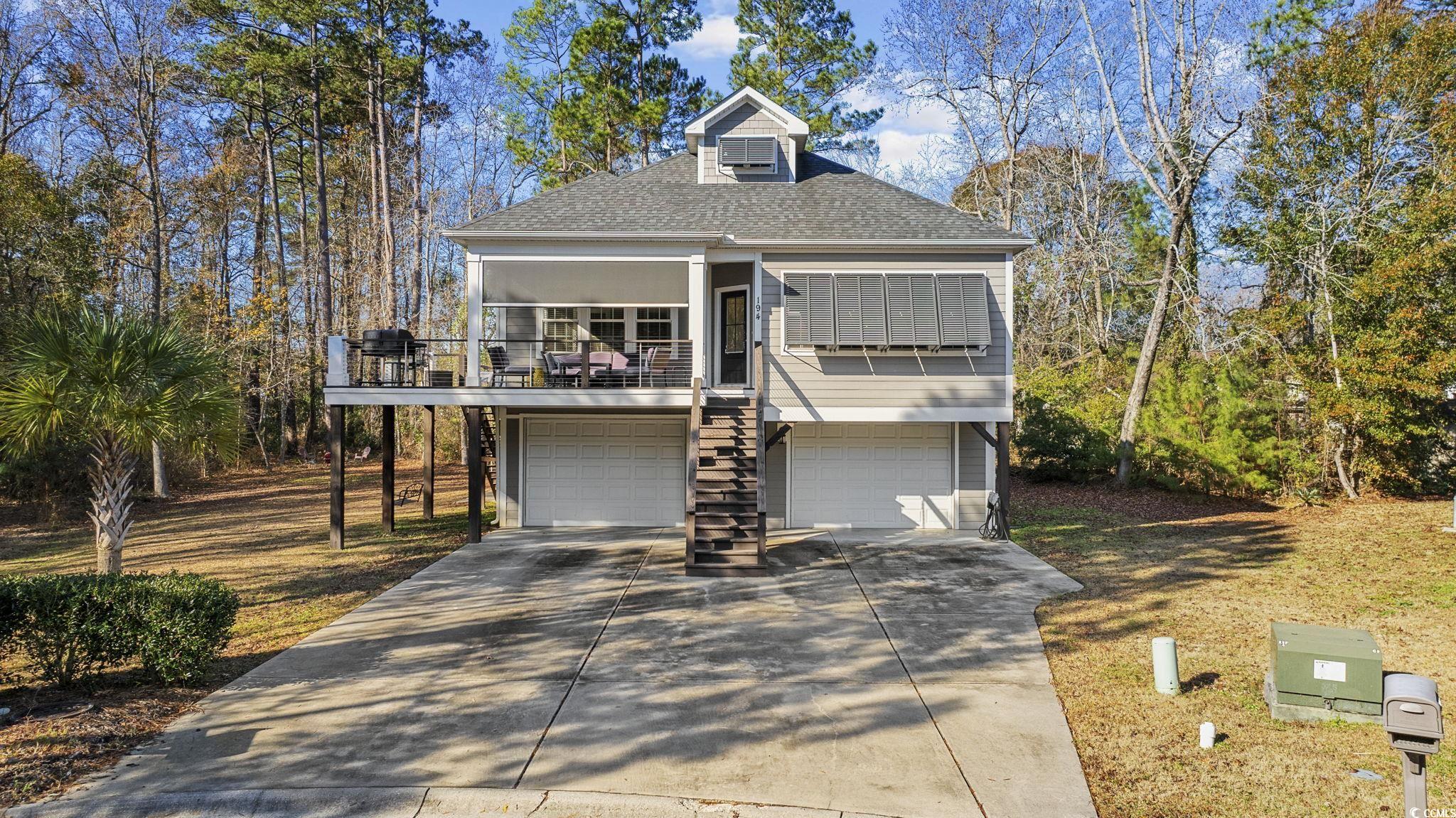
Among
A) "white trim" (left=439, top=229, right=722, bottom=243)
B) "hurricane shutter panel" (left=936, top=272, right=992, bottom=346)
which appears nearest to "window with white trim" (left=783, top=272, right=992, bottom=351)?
"hurricane shutter panel" (left=936, top=272, right=992, bottom=346)

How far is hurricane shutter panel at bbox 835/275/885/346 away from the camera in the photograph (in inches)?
478

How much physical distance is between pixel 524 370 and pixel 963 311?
6794 millimetres

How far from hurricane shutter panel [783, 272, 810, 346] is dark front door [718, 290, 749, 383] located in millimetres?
992

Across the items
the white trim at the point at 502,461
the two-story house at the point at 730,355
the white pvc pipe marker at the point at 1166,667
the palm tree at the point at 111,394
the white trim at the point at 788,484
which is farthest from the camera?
the white trim at the point at 502,461

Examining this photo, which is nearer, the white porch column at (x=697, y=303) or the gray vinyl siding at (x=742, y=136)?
the white porch column at (x=697, y=303)

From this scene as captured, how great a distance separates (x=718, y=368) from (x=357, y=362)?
237 inches

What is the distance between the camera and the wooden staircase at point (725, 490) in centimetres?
1037

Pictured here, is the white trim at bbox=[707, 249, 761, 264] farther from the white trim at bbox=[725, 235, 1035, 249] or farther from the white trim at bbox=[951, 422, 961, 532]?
the white trim at bbox=[951, 422, 961, 532]

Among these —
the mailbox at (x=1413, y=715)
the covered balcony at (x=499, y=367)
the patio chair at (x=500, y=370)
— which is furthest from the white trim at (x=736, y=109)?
the mailbox at (x=1413, y=715)

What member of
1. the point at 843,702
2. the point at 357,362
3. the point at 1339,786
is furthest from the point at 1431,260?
the point at 357,362

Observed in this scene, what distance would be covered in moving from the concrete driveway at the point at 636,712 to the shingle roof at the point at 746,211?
554 cm

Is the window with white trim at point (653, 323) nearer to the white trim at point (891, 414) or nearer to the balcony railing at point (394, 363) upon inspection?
the white trim at point (891, 414)

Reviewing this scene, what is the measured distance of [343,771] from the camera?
473cm

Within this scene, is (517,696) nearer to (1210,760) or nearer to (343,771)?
(343,771)
